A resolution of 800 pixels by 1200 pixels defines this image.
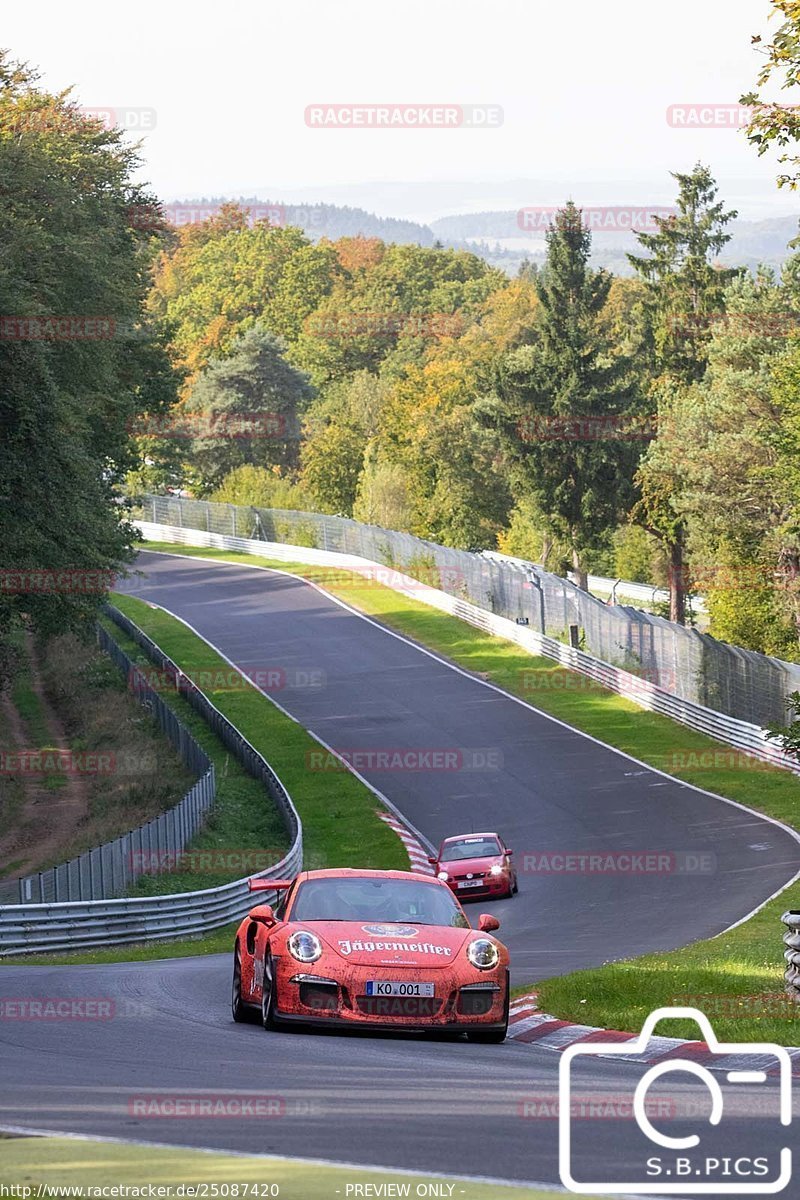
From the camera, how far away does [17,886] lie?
23.4 meters

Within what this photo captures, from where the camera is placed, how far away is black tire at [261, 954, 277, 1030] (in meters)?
12.0

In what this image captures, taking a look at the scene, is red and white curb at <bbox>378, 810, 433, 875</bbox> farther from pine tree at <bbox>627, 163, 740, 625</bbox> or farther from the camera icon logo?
pine tree at <bbox>627, 163, 740, 625</bbox>

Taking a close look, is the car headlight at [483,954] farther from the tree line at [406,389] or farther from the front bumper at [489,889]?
the front bumper at [489,889]

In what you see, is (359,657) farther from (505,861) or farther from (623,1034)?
(623,1034)

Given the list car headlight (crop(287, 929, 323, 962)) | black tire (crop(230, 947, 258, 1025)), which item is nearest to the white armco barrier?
black tire (crop(230, 947, 258, 1025))

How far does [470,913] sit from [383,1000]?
59.2 ft

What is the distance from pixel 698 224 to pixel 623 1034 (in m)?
77.9

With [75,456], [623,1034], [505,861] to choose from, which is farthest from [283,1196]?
[75,456]

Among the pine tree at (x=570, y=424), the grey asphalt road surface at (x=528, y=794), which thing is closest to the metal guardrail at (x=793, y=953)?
the grey asphalt road surface at (x=528, y=794)

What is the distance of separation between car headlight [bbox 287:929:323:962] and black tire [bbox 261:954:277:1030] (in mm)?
254

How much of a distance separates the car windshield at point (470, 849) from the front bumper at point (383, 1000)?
1936cm

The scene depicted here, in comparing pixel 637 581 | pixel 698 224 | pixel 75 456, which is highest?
pixel 698 224

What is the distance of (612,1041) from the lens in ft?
39.8

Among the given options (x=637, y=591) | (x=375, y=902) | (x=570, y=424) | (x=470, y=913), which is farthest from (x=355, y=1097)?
(x=637, y=591)
